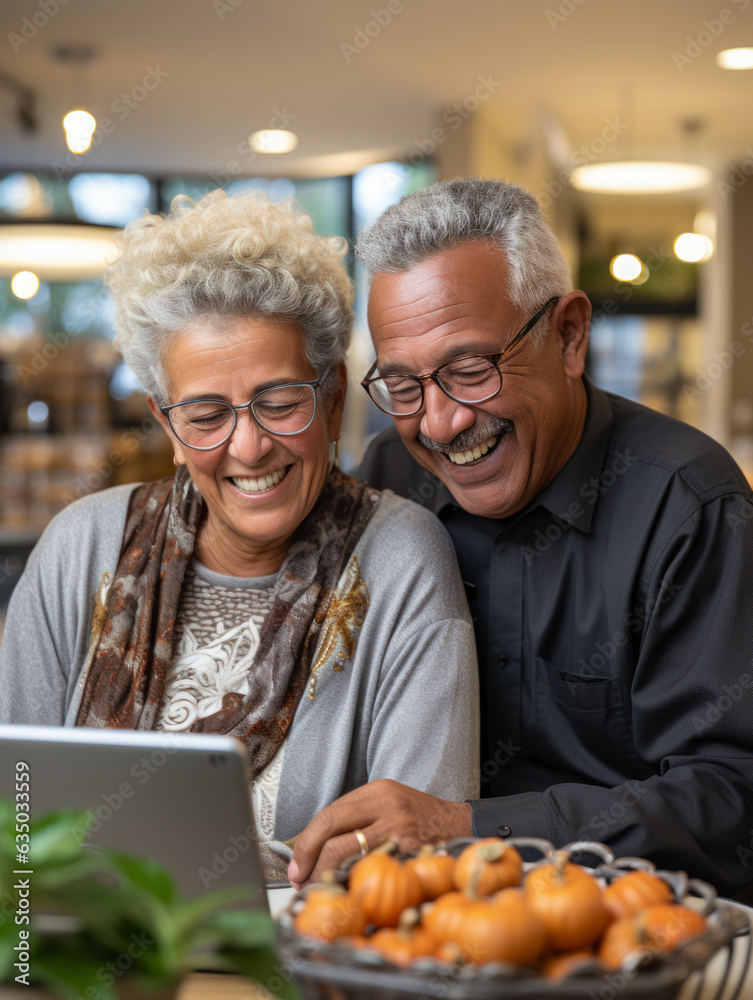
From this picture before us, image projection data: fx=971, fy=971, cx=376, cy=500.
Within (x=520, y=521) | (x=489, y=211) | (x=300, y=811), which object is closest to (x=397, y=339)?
(x=489, y=211)

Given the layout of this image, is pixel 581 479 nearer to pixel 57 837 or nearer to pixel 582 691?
pixel 582 691

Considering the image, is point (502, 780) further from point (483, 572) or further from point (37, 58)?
point (37, 58)

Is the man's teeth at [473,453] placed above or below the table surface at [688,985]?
above

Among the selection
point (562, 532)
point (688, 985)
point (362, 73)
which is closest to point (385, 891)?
point (688, 985)

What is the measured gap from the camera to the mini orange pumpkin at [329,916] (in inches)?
27.9

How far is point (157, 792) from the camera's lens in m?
0.84

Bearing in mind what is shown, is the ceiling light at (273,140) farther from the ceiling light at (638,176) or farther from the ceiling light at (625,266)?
the ceiling light at (625,266)

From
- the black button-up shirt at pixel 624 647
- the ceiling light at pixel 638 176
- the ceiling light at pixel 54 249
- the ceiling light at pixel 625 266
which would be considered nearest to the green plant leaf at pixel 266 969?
the black button-up shirt at pixel 624 647

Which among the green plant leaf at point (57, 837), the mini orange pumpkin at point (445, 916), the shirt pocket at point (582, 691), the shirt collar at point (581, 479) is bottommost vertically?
the shirt pocket at point (582, 691)

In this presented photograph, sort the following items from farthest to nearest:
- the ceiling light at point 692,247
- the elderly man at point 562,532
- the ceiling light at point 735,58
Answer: the ceiling light at point 692,247 < the ceiling light at point 735,58 < the elderly man at point 562,532

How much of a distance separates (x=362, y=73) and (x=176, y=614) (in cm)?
442

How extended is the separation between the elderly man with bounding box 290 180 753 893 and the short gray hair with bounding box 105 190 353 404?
116mm

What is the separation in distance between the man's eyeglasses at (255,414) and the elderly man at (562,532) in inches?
7.9

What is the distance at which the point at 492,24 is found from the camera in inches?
179
